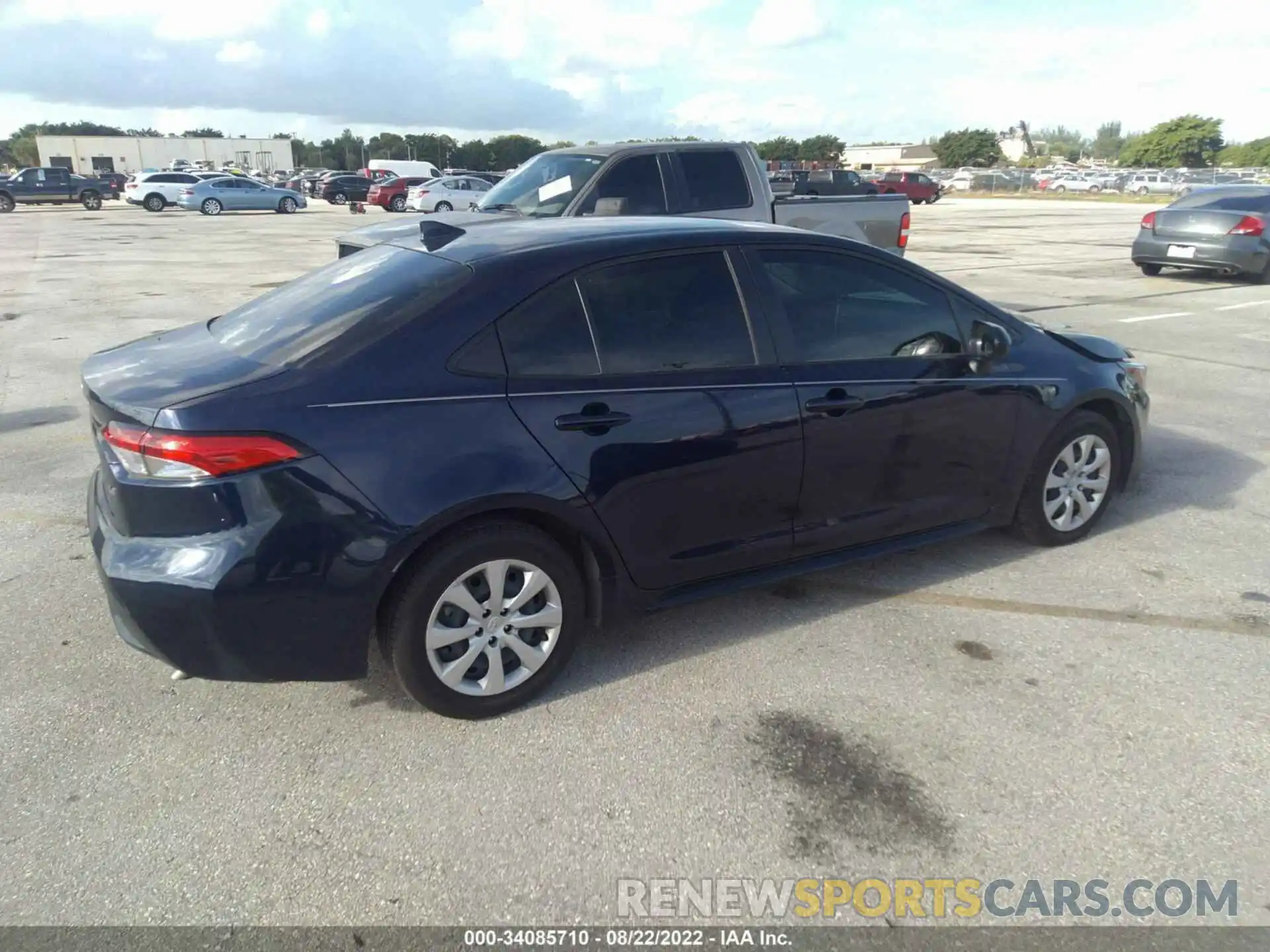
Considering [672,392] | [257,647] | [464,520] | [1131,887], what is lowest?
[1131,887]

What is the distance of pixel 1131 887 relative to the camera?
2619 mm

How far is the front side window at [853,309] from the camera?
12.7ft

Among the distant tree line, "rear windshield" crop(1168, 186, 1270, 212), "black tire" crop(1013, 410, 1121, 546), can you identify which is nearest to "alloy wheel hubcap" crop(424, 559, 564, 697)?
"black tire" crop(1013, 410, 1121, 546)

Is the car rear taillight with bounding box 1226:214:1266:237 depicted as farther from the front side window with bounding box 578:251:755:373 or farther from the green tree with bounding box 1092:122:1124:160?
the green tree with bounding box 1092:122:1124:160

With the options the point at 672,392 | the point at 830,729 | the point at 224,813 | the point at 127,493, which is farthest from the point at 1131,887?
the point at 127,493

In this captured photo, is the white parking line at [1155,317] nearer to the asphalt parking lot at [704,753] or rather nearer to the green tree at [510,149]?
the asphalt parking lot at [704,753]

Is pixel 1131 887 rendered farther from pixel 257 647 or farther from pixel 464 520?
pixel 257 647

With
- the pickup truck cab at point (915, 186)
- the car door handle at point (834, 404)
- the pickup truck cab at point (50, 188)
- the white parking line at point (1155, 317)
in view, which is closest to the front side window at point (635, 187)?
the car door handle at point (834, 404)

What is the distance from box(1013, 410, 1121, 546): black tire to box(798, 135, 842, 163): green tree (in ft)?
326

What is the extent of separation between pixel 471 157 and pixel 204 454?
111290mm

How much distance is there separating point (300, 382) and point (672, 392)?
1291 mm

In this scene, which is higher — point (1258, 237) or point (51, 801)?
point (1258, 237)

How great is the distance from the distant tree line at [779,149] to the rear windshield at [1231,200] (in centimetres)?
6839

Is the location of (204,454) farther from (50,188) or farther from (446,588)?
(50,188)
